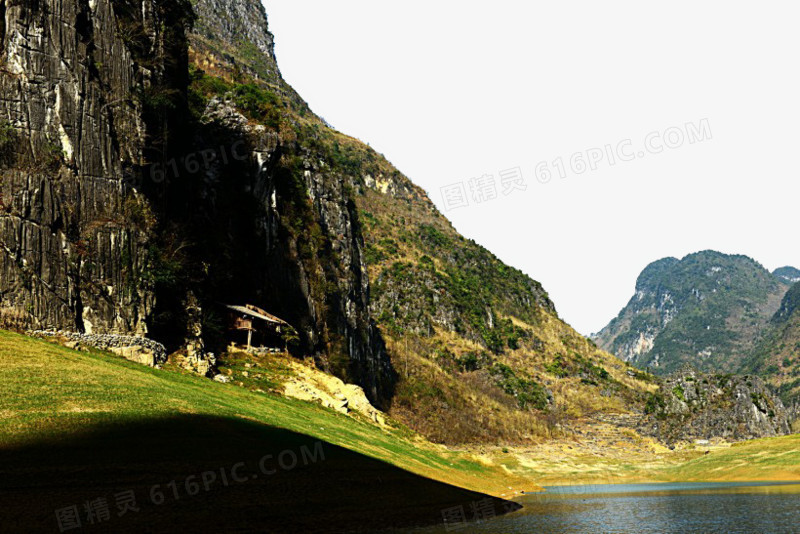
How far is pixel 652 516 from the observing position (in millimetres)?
36344

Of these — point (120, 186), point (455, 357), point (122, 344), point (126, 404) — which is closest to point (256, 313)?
point (122, 344)

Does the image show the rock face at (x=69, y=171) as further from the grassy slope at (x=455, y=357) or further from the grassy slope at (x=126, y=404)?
the grassy slope at (x=455, y=357)

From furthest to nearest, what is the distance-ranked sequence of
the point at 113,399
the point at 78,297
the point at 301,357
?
the point at 301,357, the point at 78,297, the point at 113,399

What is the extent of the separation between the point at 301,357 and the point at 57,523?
5104 centimetres

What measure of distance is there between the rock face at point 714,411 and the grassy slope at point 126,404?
93.9m

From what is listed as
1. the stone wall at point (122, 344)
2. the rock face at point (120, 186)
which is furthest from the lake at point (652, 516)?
the rock face at point (120, 186)

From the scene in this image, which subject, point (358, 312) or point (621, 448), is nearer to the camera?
point (358, 312)

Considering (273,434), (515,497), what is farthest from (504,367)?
(273,434)

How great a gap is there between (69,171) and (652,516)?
5087 cm

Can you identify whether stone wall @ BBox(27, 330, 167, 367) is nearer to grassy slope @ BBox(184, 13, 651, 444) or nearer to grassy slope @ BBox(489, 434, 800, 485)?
grassy slope @ BBox(184, 13, 651, 444)

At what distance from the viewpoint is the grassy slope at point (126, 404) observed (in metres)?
27.4

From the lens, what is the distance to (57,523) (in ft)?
65.7

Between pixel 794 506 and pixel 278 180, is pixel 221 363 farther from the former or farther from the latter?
pixel 794 506

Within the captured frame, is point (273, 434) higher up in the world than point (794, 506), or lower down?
higher up
